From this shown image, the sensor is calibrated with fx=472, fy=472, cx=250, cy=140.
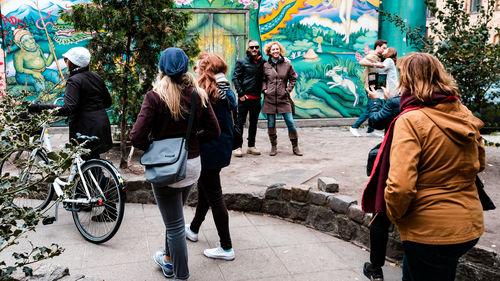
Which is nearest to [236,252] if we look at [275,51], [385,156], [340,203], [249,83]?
[340,203]

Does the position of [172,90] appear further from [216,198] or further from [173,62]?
[216,198]

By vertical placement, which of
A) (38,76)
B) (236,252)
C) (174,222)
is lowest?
(236,252)

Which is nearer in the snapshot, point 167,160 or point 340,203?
point 167,160

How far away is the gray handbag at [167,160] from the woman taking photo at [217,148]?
23.0 inches

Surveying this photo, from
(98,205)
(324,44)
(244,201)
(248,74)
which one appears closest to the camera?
(98,205)

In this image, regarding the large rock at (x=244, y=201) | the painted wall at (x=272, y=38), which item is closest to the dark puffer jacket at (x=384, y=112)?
the large rock at (x=244, y=201)

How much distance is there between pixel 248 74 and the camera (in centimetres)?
815

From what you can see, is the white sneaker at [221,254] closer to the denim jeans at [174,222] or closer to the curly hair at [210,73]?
the denim jeans at [174,222]

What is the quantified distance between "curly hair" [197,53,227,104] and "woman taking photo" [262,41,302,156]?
4.02 m

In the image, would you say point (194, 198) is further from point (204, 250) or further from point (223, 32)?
point (223, 32)

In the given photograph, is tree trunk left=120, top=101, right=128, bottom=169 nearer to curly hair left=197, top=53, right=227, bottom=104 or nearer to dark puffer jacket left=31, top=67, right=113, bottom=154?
dark puffer jacket left=31, top=67, right=113, bottom=154

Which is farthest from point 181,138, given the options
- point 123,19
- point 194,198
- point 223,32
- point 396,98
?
point 223,32

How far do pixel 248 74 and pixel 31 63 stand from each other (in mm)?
5193

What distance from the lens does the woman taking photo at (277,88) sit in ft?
27.0
